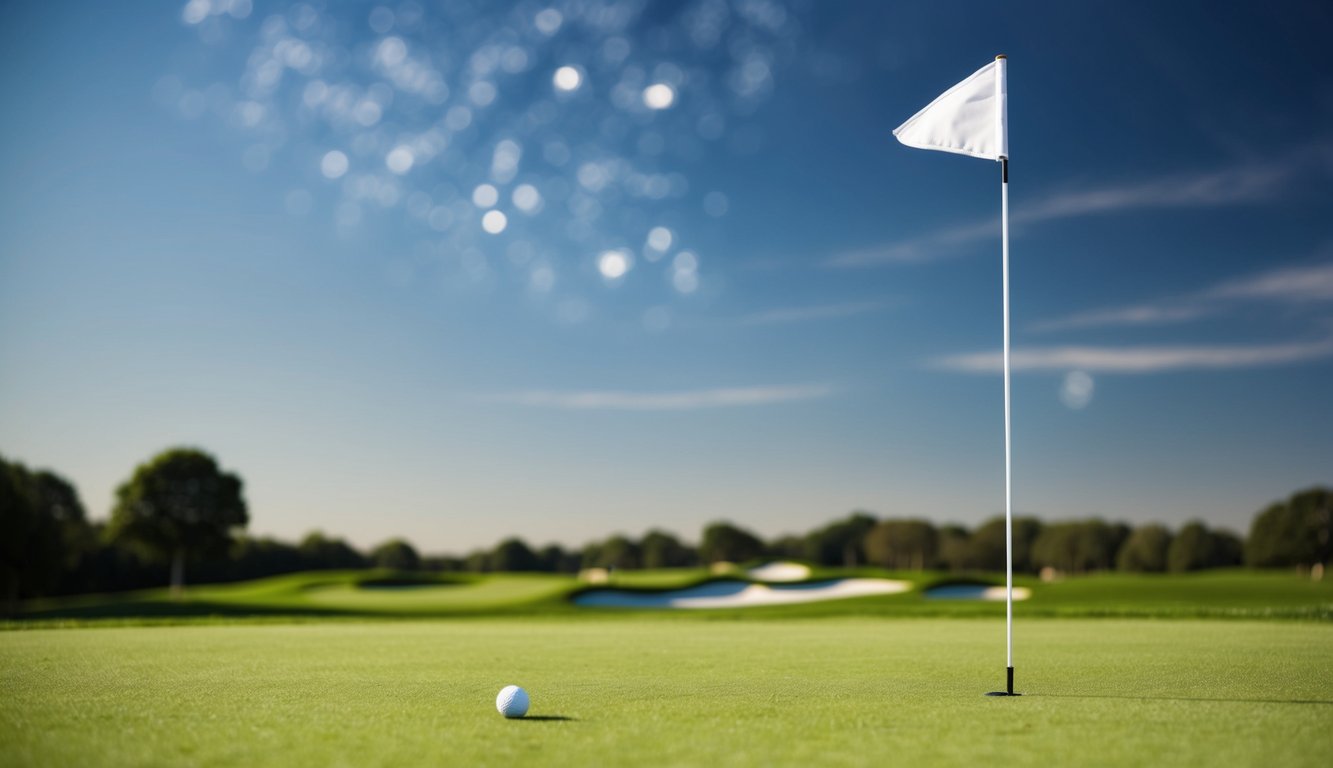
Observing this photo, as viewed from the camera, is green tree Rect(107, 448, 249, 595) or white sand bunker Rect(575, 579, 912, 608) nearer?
white sand bunker Rect(575, 579, 912, 608)

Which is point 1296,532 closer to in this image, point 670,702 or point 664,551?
point 664,551

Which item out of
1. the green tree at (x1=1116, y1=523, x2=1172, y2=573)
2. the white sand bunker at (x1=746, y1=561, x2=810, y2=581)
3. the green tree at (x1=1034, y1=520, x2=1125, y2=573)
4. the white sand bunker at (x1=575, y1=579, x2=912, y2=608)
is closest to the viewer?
the white sand bunker at (x1=575, y1=579, x2=912, y2=608)

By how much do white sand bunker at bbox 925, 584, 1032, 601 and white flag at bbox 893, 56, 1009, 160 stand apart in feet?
114

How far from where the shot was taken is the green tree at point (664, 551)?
114250 mm

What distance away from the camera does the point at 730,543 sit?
335 feet

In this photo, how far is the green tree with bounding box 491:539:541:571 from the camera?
10838cm

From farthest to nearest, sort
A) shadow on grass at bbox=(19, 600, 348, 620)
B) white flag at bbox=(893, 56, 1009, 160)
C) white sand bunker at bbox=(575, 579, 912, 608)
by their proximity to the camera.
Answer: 1. white sand bunker at bbox=(575, 579, 912, 608)
2. shadow on grass at bbox=(19, 600, 348, 620)
3. white flag at bbox=(893, 56, 1009, 160)

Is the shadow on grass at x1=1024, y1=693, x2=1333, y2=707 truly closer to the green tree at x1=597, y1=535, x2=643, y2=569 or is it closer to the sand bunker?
the sand bunker

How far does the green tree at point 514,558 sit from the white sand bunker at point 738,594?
66.6m

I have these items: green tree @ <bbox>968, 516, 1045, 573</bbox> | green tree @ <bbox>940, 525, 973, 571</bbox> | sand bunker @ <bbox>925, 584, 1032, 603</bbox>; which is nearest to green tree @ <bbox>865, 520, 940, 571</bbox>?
green tree @ <bbox>940, 525, 973, 571</bbox>

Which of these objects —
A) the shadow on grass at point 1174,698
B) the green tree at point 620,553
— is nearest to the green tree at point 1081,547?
the green tree at point 620,553

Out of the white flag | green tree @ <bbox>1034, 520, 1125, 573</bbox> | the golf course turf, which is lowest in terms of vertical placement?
green tree @ <bbox>1034, 520, 1125, 573</bbox>

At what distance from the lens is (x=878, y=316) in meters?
33.6

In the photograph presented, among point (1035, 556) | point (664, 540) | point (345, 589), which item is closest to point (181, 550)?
point (345, 589)
